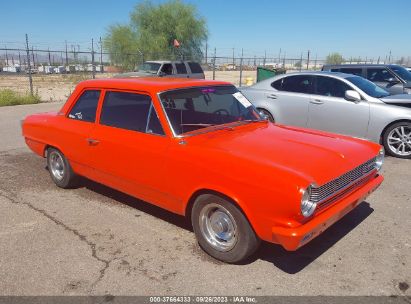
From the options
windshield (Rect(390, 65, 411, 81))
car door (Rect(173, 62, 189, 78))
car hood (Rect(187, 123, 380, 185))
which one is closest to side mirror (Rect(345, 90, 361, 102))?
car hood (Rect(187, 123, 380, 185))

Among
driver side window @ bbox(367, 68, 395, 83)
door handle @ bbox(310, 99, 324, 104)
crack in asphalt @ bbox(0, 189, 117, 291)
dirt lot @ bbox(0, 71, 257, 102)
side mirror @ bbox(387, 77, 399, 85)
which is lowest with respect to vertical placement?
dirt lot @ bbox(0, 71, 257, 102)

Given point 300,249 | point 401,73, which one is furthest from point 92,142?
point 401,73

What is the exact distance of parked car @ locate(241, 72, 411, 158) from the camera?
704 centimetres

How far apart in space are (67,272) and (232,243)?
144cm

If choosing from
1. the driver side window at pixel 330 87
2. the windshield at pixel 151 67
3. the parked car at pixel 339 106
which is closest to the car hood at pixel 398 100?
the parked car at pixel 339 106

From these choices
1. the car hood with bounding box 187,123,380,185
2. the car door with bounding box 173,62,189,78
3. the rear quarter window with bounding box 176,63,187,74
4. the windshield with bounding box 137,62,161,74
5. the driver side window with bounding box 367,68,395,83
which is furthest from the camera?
the rear quarter window with bounding box 176,63,187,74

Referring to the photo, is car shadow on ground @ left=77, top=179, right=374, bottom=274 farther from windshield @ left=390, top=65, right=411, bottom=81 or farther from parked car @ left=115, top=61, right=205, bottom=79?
parked car @ left=115, top=61, right=205, bottom=79

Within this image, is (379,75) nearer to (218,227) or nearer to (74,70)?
(218,227)

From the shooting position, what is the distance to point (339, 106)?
7410 millimetres

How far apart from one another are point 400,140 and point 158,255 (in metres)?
5.32

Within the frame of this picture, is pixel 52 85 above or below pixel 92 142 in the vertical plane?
below

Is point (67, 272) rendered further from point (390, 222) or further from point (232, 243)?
point (390, 222)

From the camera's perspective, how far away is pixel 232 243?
134 inches

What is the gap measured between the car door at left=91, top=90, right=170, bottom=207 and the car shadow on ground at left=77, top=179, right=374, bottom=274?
20.5 inches
